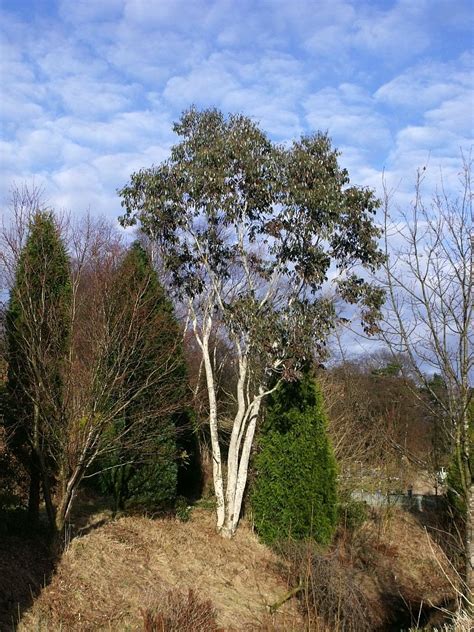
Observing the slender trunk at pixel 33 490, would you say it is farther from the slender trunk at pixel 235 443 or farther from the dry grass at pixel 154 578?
the slender trunk at pixel 235 443

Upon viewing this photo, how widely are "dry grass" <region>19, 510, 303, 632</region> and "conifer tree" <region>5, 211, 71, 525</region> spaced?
111cm

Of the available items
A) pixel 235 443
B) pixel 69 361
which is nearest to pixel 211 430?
pixel 235 443

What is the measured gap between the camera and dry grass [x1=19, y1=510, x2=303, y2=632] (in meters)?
7.41

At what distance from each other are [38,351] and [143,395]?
2.53m

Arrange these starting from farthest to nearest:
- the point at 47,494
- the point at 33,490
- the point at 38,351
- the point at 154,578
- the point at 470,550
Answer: the point at 33,490, the point at 154,578, the point at 47,494, the point at 38,351, the point at 470,550

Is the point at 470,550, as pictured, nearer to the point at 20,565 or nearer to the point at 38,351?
the point at 20,565

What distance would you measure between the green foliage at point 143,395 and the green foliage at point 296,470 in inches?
80.4

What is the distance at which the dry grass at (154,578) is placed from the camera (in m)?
7.41

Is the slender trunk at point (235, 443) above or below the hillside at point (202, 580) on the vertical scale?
above

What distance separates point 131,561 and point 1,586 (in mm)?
2293

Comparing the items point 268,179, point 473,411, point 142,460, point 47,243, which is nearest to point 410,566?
point 473,411

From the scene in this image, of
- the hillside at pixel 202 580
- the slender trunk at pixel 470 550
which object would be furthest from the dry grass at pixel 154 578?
the slender trunk at pixel 470 550

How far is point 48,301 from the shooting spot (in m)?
8.91

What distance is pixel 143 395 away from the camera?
10383 mm
